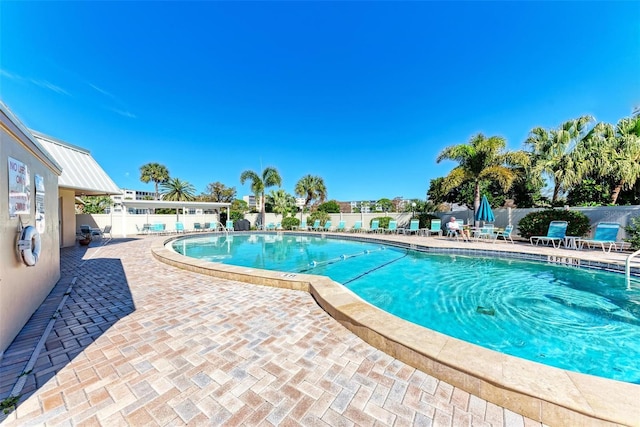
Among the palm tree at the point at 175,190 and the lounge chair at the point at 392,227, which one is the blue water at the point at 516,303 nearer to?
the lounge chair at the point at 392,227

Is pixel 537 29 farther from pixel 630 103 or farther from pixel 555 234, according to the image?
pixel 630 103

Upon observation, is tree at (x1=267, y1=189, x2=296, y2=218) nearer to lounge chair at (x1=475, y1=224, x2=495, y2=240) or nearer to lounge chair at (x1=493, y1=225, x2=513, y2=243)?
lounge chair at (x1=475, y1=224, x2=495, y2=240)

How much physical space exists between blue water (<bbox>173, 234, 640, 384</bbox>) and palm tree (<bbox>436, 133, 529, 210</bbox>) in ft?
21.4

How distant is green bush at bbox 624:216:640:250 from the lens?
806 centimetres

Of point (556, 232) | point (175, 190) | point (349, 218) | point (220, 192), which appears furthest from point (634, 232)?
point (220, 192)

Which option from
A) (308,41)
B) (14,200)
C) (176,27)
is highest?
(308,41)

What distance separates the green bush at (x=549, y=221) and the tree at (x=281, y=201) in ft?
55.1

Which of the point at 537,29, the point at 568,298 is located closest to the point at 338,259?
the point at 568,298

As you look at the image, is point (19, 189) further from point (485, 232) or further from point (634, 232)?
point (634, 232)

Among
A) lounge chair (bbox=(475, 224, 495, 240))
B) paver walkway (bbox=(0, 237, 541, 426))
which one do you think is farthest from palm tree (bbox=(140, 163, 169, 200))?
lounge chair (bbox=(475, 224, 495, 240))

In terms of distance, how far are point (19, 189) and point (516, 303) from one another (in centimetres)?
764

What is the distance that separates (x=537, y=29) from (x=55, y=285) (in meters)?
16.9

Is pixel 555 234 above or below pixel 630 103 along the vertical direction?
below

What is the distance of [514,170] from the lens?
611 inches
